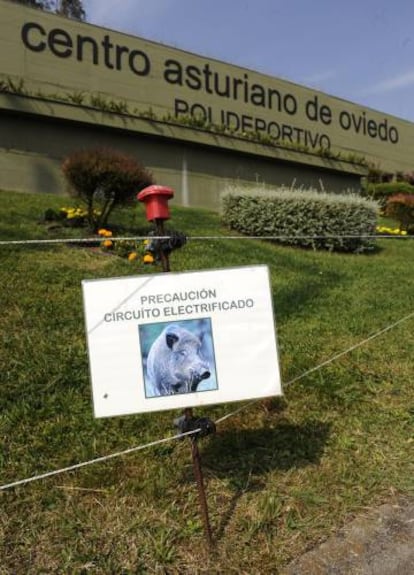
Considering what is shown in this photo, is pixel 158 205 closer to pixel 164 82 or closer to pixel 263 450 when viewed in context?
pixel 263 450

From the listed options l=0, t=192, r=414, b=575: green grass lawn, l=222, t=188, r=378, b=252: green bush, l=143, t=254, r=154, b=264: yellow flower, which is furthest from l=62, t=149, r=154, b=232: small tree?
l=222, t=188, r=378, b=252: green bush

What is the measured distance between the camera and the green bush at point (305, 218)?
32.5 ft

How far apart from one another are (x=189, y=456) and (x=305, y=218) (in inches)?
292

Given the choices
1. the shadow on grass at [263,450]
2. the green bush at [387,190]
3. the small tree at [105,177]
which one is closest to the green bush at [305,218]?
the small tree at [105,177]

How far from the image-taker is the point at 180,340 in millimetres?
2502

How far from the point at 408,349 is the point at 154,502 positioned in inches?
119

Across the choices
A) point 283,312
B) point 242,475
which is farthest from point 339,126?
point 242,475

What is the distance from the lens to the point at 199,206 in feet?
49.3

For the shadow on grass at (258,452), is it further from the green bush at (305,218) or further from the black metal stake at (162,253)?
the green bush at (305,218)

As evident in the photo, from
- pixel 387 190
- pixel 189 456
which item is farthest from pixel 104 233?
pixel 387 190

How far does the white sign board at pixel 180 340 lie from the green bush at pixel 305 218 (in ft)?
24.0

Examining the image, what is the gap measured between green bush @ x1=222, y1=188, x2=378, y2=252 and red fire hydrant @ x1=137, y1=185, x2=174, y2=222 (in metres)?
7.37

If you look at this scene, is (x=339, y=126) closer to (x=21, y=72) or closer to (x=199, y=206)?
(x=199, y=206)

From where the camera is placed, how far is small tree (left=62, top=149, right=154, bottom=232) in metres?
7.35
